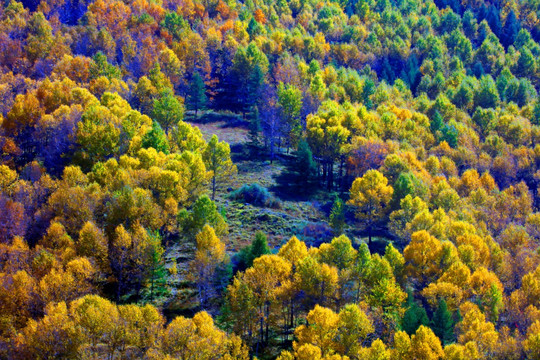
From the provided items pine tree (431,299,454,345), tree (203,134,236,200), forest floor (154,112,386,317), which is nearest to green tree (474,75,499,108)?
forest floor (154,112,386,317)

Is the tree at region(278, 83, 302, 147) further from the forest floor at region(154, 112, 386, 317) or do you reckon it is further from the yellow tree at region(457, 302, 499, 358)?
the yellow tree at region(457, 302, 499, 358)

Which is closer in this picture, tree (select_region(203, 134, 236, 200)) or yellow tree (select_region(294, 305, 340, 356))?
yellow tree (select_region(294, 305, 340, 356))

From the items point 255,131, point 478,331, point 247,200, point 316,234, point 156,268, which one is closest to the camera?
point 478,331

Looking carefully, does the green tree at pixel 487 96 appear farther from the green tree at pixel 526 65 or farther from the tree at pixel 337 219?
the tree at pixel 337 219

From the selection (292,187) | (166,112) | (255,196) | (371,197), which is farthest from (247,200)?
(166,112)

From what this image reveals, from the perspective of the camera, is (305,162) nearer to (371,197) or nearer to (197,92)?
(371,197)

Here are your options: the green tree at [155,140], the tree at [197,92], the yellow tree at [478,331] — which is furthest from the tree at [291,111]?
the yellow tree at [478,331]
